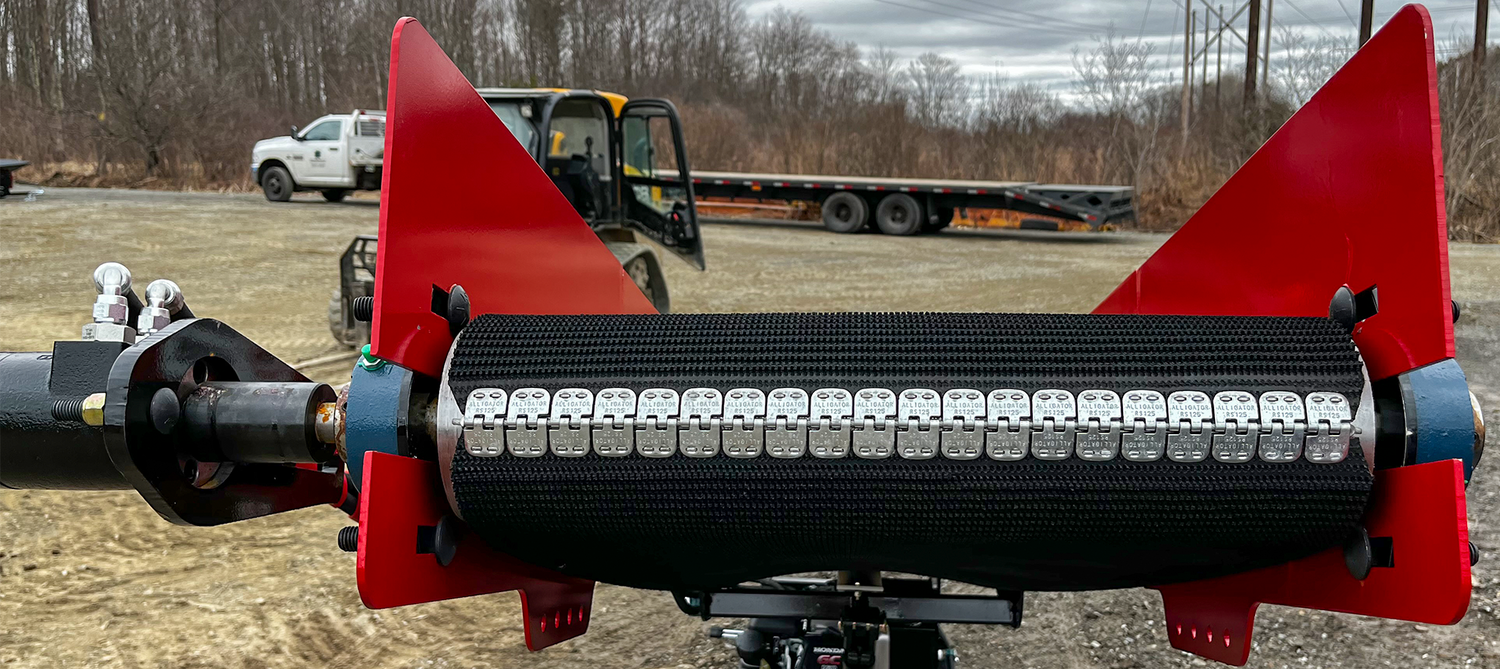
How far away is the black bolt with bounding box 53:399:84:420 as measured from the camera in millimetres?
1316

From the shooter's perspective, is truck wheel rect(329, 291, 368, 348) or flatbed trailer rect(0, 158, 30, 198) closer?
truck wheel rect(329, 291, 368, 348)

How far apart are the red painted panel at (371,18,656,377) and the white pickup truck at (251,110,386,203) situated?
1721 centimetres

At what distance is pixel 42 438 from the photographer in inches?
53.4

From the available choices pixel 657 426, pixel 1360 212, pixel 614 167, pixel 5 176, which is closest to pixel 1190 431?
pixel 1360 212

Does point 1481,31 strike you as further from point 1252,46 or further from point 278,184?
point 278,184

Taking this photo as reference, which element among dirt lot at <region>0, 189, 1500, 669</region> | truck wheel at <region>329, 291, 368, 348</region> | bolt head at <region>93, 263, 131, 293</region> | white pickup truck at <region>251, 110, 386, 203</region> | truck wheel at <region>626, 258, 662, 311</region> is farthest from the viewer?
white pickup truck at <region>251, 110, 386, 203</region>

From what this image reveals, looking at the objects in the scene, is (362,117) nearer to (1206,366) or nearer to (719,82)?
(1206,366)

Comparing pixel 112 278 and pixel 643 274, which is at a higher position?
pixel 112 278

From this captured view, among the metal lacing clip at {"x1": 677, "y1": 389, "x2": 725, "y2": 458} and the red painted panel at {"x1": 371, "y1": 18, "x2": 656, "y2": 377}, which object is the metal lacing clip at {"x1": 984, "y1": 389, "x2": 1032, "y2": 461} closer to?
the metal lacing clip at {"x1": 677, "y1": 389, "x2": 725, "y2": 458}

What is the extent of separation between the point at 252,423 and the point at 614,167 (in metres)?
7.48

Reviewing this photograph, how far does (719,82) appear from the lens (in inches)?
1634

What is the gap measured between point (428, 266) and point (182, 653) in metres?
2.33

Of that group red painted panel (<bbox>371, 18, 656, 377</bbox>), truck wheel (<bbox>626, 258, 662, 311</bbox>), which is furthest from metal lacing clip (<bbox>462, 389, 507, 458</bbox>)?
truck wheel (<bbox>626, 258, 662, 311</bbox>)

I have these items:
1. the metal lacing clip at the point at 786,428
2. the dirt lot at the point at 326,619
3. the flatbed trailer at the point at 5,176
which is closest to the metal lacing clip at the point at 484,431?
the metal lacing clip at the point at 786,428
